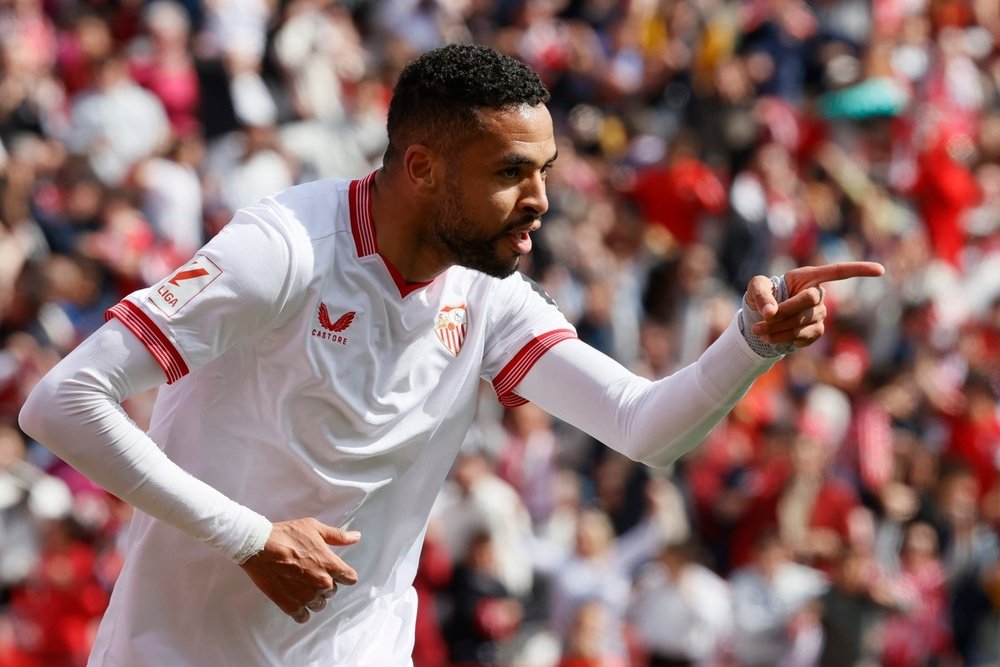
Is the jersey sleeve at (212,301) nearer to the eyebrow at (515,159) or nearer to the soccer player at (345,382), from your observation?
the soccer player at (345,382)

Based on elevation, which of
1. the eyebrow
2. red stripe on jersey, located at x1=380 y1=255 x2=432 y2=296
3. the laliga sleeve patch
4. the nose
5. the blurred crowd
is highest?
the laliga sleeve patch

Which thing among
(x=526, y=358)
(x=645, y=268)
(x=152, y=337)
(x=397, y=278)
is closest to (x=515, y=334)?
(x=526, y=358)

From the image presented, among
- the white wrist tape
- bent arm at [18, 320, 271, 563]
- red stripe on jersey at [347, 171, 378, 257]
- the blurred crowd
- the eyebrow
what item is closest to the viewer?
bent arm at [18, 320, 271, 563]

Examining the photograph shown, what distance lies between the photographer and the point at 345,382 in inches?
154

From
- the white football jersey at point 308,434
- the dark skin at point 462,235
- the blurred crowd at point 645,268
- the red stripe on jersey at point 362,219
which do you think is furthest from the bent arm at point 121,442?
the blurred crowd at point 645,268

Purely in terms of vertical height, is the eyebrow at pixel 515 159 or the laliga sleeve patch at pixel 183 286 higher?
the laliga sleeve patch at pixel 183 286

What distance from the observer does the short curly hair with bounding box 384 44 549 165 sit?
388cm

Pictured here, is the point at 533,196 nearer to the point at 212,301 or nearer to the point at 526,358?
the point at 526,358

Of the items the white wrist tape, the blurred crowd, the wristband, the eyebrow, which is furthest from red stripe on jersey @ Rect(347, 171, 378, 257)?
the blurred crowd

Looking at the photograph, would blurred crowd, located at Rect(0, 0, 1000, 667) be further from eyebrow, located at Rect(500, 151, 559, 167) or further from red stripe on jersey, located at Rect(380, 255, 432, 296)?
eyebrow, located at Rect(500, 151, 559, 167)

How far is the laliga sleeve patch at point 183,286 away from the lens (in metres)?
3.62

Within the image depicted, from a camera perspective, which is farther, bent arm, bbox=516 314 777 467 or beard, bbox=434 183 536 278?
beard, bbox=434 183 536 278

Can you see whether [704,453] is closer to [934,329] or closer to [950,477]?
[950,477]

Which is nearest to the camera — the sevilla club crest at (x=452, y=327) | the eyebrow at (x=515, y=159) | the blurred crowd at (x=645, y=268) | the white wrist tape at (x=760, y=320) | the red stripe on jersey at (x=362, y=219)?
the white wrist tape at (x=760, y=320)
